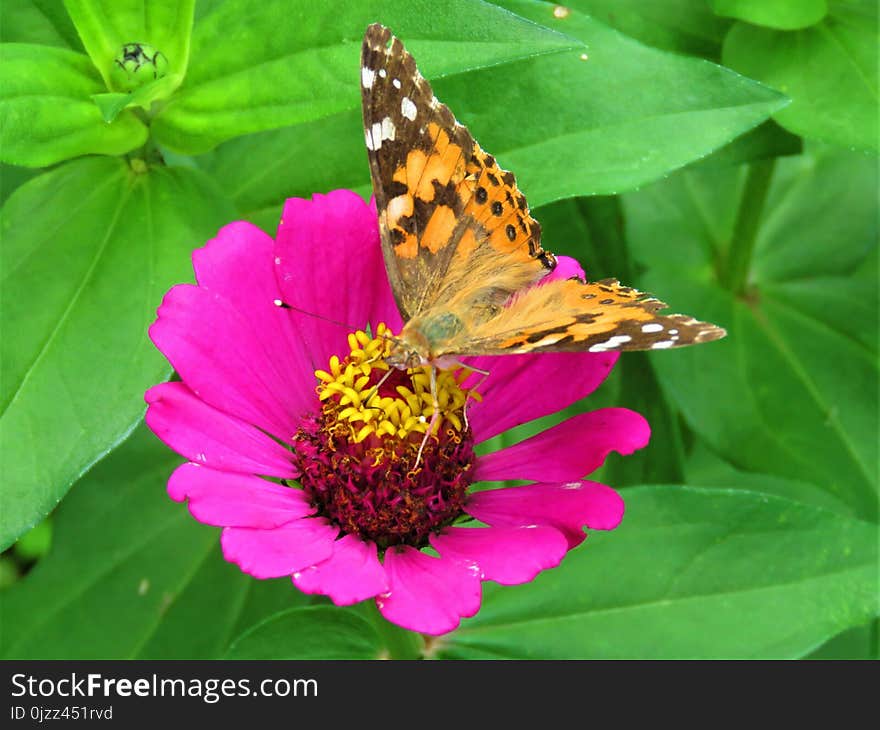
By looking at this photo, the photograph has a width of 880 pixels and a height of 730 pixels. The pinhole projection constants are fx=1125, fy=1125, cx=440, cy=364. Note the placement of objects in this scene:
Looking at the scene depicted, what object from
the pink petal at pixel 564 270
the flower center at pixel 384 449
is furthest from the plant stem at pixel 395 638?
the pink petal at pixel 564 270

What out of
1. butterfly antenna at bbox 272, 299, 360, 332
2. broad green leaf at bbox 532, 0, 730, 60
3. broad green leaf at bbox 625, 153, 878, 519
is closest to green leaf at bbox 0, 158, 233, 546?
butterfly antenna at bbox 272, 299, 360, 332

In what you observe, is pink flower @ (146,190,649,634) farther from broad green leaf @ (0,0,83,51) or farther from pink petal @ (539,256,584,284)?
broad green leaf @ (0,0,83,51)

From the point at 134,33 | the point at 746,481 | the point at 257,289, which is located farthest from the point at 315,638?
the point at 746,481

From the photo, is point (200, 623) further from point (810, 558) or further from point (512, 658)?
point (810, 558)

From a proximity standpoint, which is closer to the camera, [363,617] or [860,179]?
[363,617]

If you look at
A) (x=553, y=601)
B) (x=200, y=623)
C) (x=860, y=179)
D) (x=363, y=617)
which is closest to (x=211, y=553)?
(x=200, y=623)

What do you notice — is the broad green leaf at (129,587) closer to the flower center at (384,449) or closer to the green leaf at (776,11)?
the flower center at (384,449)
